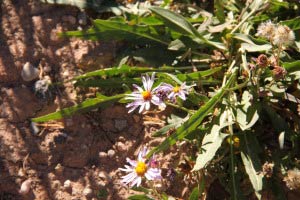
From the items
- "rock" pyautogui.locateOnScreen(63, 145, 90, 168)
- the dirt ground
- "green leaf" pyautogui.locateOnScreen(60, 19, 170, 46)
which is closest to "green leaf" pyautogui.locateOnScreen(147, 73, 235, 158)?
the dirt ground

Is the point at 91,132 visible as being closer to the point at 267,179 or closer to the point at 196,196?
the point at 196,196

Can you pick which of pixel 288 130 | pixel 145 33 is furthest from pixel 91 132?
pixel 288 130

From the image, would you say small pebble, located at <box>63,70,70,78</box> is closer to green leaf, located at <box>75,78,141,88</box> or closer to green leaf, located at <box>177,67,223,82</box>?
green leaf, located at <box>75,78,141,88</box>

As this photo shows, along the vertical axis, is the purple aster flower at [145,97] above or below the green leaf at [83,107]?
above

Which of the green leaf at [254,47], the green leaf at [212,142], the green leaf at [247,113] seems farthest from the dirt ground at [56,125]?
the green leaf at [254,47]

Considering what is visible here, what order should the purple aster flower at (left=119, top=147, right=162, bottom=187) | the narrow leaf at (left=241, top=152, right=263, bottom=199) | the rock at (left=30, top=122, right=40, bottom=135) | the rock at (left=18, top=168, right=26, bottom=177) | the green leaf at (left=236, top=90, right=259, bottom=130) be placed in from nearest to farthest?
the purple aster flower at (left=119, top=147, right=162, bottom=187) < the narrow leaf at (left=241, top=152, right=263, bottom=199) < the green leaf at (left=236, top=90, right=259, bottom=130) < the rock at (left=18, top=168, right=26, bottom=177) < the rock at (left=30, top=122, right=40, bottom=135)

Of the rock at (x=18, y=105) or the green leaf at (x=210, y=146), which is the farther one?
the rock at (x=18, y=105)

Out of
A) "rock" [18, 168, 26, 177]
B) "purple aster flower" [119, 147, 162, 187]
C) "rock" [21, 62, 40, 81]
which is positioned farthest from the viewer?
"rock" [21, 62, 40, 81]

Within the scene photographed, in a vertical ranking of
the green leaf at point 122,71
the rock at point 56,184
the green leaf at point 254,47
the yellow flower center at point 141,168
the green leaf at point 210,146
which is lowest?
the rock at point 56,184

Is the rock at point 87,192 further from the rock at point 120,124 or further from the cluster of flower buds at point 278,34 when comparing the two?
the cluster of flower buds at point 278,34
